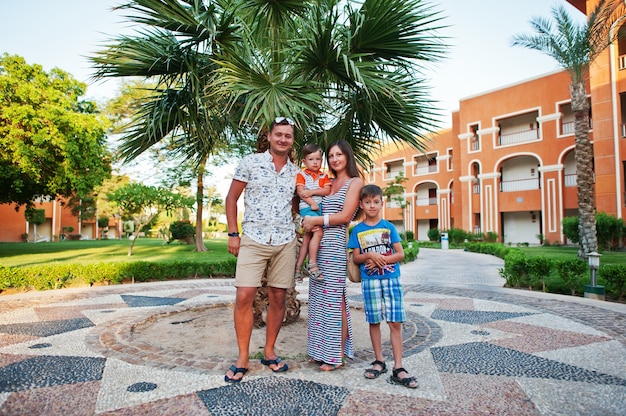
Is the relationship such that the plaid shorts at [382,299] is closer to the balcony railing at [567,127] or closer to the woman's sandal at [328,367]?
the woman's sandal at [328,367]

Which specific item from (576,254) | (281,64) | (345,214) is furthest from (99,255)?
(576,254)

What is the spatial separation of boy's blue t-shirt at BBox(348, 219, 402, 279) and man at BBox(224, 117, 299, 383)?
0.53 m

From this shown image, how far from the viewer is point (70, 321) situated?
476 cm

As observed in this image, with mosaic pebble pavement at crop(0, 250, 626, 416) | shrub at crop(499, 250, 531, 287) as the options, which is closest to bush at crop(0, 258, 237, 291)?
mosaic pebble pavement at crop(0, 250, 626, 416)

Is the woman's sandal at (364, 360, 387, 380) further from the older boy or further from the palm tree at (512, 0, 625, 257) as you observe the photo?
the palm tree at (512, 0, 625, 257)

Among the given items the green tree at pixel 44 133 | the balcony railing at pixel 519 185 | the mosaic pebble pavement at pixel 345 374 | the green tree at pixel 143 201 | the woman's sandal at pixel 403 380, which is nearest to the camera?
the mosaic pebble pavement at pixel 345 374

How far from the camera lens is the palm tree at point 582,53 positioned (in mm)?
12914

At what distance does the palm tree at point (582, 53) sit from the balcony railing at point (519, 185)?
12.4 meters

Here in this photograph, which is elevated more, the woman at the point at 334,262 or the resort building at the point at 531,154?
the resort building at the point at 531,154

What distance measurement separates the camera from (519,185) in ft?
86.6

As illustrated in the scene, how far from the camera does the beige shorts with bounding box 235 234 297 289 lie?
9.30 feet

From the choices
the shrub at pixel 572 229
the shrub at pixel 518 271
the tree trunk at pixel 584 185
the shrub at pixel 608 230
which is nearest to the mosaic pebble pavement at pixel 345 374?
the shrub at pixel 518 271

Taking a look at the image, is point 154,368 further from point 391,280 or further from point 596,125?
point 596,125

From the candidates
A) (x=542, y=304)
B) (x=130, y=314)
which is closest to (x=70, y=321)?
(x=130, y=314)
